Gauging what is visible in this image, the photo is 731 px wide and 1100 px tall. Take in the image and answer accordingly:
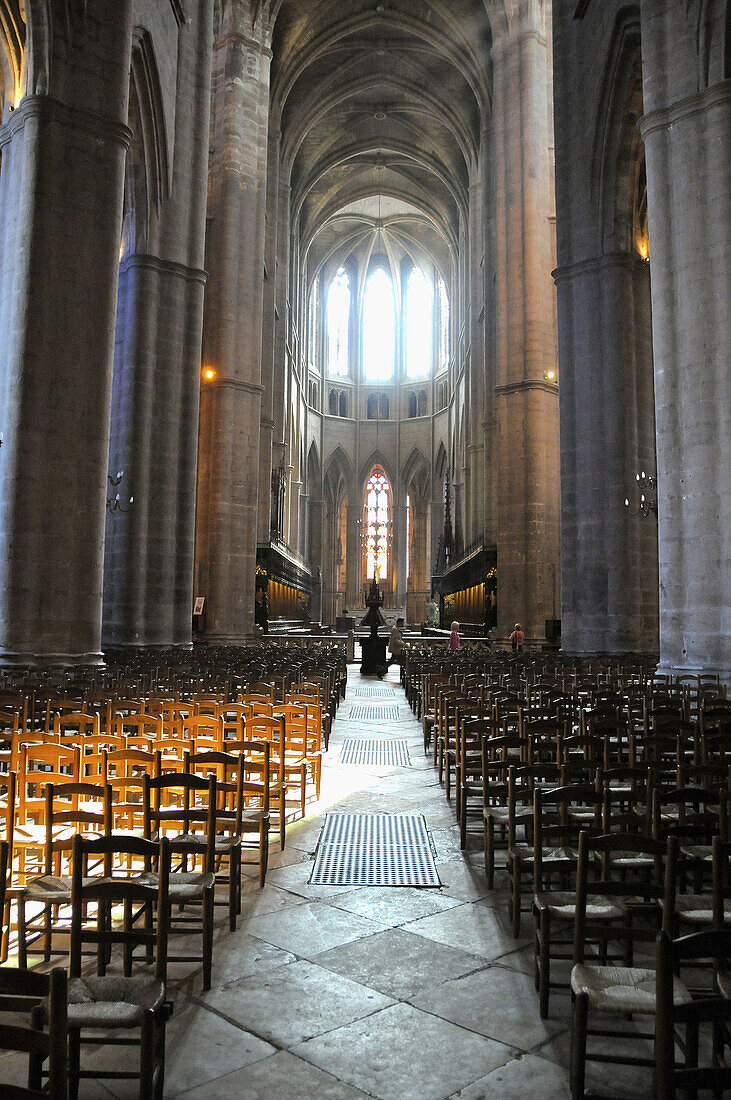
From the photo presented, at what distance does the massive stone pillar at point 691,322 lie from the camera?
40.2 feet

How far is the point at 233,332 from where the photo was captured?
27.2m

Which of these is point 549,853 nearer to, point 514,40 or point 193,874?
point 193,874

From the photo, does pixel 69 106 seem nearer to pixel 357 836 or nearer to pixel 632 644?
pixel 357 836

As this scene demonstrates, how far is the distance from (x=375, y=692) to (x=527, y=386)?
1346 centimetres

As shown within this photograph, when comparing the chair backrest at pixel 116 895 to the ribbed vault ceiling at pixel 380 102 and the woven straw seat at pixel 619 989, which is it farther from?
the ribbed vault ceiling at pixel 380 102

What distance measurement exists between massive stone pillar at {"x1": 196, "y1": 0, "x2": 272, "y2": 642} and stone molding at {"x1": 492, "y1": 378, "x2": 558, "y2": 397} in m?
8.45

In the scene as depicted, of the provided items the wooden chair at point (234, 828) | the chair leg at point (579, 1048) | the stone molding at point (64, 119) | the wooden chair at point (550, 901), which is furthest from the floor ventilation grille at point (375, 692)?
the chair leg at point (579, 1048)

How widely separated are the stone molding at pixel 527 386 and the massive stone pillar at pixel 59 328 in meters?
16.3

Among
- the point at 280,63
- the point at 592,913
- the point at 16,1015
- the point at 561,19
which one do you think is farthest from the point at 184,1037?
the point at 280,63

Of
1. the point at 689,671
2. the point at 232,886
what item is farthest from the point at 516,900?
the point at 689,671

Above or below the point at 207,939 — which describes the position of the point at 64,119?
above

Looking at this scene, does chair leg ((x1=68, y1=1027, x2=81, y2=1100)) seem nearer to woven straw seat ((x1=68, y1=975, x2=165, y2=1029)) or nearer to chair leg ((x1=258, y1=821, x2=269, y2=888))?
woven straw seat ((x1=68, y1=975, x2=165, y2=1029))

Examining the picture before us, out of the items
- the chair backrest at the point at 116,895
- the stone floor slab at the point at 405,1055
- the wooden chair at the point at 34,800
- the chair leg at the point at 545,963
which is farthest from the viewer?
the wooden chair at the point at 34,800

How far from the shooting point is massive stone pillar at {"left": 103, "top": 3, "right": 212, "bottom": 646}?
18719mm
